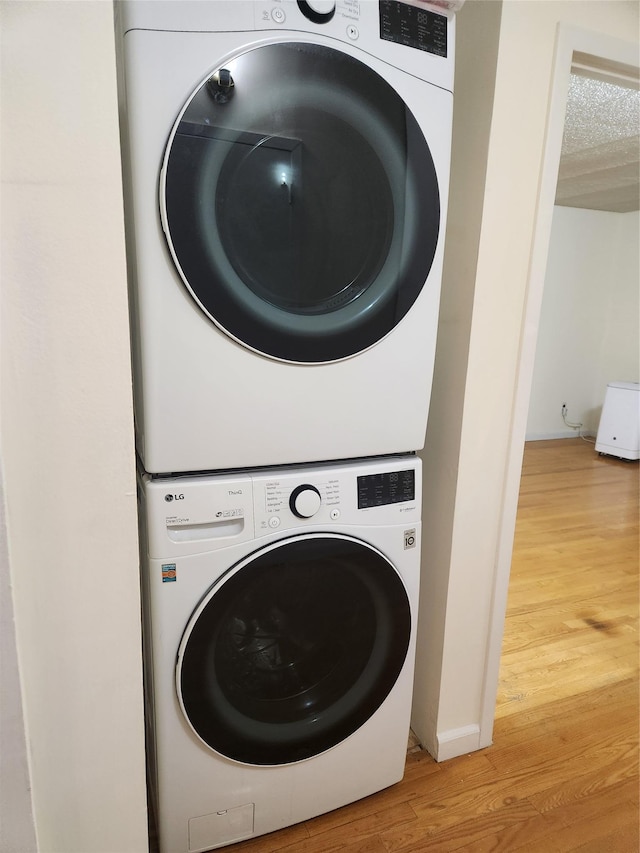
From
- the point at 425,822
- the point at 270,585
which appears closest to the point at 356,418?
the point at 270,585

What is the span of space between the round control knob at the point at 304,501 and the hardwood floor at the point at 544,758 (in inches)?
32.4

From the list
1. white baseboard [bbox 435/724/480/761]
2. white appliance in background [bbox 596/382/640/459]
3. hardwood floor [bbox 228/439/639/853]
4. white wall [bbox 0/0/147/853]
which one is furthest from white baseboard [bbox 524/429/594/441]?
white wall [bbox 0/0/147/853]

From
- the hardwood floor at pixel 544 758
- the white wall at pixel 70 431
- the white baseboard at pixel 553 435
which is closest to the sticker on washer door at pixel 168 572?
the white wall at pixel 70 431

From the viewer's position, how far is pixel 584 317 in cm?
544

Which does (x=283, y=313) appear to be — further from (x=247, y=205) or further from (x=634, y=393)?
(x=634, y=393)

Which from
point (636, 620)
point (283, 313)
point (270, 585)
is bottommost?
point (636, 620)

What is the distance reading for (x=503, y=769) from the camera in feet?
5.12

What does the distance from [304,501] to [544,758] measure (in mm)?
1158

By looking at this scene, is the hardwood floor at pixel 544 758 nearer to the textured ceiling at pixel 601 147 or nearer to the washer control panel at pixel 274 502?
the washer control panel at pixel 274 502

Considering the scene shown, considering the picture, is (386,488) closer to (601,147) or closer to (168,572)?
(168,572)

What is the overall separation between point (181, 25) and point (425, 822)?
1.79m

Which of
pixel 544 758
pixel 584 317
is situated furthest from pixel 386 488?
pixel 584 317

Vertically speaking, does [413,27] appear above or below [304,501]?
above

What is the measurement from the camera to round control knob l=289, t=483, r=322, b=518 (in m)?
1.14
